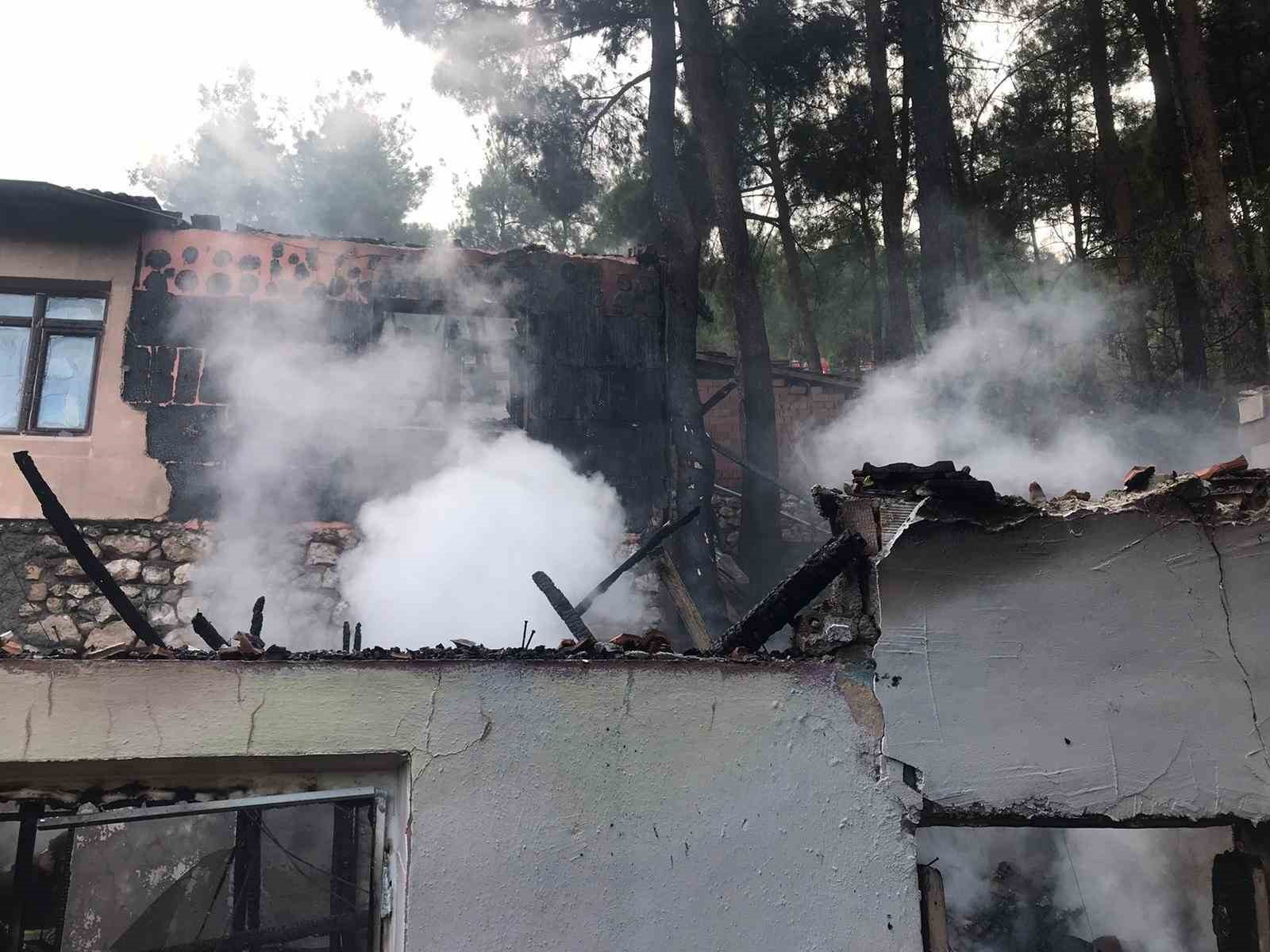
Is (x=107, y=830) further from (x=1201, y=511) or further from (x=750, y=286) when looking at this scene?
(x=750, y=286)

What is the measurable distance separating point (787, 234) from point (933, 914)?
1596cm

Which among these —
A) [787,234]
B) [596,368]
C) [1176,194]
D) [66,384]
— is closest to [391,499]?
[596,368]

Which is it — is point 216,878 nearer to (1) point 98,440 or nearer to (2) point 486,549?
(2) point 486,549

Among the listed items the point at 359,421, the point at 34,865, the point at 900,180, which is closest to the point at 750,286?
the point at 900,180

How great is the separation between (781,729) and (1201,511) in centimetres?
186

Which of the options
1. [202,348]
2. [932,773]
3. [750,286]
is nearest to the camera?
[932,773]

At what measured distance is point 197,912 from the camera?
6.81m

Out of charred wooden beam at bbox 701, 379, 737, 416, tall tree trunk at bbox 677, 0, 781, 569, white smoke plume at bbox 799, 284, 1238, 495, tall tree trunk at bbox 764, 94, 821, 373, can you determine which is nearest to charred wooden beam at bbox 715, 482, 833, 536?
tall tree trunk at bbox 677, 0, 781, 569

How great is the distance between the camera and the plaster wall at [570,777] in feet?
10.6

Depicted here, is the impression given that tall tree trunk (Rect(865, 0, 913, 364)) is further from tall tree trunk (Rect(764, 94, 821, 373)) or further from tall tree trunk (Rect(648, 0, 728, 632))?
tall tree trunk (Rect(648, 0, 728, 632))

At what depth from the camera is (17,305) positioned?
9836 mm

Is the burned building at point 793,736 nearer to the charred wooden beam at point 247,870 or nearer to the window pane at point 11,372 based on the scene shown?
the charred wooden beam at point 247,870

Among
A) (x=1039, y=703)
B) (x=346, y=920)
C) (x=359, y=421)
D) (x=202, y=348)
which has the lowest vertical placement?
(x=346, y=920)

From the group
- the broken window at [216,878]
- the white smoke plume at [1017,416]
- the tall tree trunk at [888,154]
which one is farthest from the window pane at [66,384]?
the tall tree trunk at [888,154]
